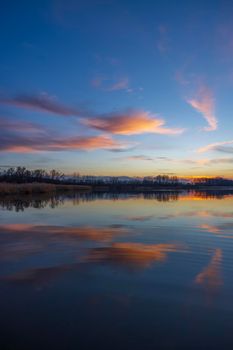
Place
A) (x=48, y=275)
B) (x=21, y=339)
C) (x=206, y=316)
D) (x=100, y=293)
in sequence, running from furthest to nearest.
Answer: (x=48, y=275), (x=100, y=293), (x=206, y=316), (x=21, y=339)

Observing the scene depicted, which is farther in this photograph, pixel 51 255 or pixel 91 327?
pixel 51 255

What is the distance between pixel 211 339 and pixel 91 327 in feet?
5.10

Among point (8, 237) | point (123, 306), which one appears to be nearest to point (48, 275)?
point (123, 306)

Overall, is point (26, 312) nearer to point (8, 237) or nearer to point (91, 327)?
point (91, 327)

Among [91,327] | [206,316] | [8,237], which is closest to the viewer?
[91,327]

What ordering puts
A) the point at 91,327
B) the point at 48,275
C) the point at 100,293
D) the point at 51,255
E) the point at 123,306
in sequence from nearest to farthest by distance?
1. the point at 91,327
2. the point at 123,306
3. the point at 100,293
4. the point at 48,275
5. the point at 51,255

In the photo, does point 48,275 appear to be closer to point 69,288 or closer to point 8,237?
point 69,288

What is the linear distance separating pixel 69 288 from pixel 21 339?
1.80 m

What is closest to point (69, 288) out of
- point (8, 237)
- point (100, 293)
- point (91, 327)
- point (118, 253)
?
point (100, 293)

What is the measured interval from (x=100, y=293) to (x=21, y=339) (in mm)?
1762

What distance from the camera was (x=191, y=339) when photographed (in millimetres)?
3799

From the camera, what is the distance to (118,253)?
8.34m

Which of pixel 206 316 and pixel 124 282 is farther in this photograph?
pixel 124 282

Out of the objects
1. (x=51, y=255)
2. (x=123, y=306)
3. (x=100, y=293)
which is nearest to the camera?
(x=123, y=306)
